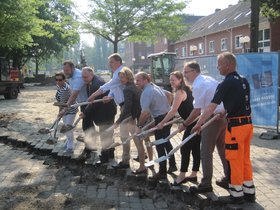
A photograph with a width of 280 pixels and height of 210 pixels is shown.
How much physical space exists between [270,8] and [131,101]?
556 inches

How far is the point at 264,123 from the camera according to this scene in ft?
34.4

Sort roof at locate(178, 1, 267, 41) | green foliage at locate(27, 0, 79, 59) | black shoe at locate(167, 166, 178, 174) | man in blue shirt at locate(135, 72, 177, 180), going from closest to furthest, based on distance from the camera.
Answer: man in blue shirt at locate(135, 72, 177, 180), black shoe at locate(167, 166, 178, 174), roof at locate(178, 1, 267, 41), green foliage at locate(27, 0, 79, 59)

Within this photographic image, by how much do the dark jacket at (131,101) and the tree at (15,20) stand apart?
9827 mm

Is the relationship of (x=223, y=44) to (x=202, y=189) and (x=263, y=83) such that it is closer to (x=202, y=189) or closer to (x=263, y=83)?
(x=263, y=83)

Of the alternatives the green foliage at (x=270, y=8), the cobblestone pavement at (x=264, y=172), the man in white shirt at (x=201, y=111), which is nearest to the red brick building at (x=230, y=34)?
the green foliage at (x=270, y=8)

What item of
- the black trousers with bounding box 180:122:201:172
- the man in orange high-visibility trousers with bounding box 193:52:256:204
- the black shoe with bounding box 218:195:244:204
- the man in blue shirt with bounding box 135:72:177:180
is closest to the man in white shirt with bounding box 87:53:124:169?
the man in blue shirt with bounding box 135:72:177:180

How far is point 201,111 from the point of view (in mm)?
5395

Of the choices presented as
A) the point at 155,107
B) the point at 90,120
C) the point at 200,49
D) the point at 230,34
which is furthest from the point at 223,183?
the point at 200,49

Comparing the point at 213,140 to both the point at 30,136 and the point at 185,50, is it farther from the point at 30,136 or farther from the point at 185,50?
the point at 185,50

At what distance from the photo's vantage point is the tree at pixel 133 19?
2698cm

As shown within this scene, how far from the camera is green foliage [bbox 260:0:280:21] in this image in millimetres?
17922

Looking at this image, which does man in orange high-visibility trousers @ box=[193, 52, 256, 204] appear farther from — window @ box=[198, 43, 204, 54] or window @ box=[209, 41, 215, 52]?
window @ box=[198, 43, 204, 54]

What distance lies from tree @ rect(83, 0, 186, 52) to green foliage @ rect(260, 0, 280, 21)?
952 centimetres

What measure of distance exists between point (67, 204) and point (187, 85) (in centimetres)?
231
